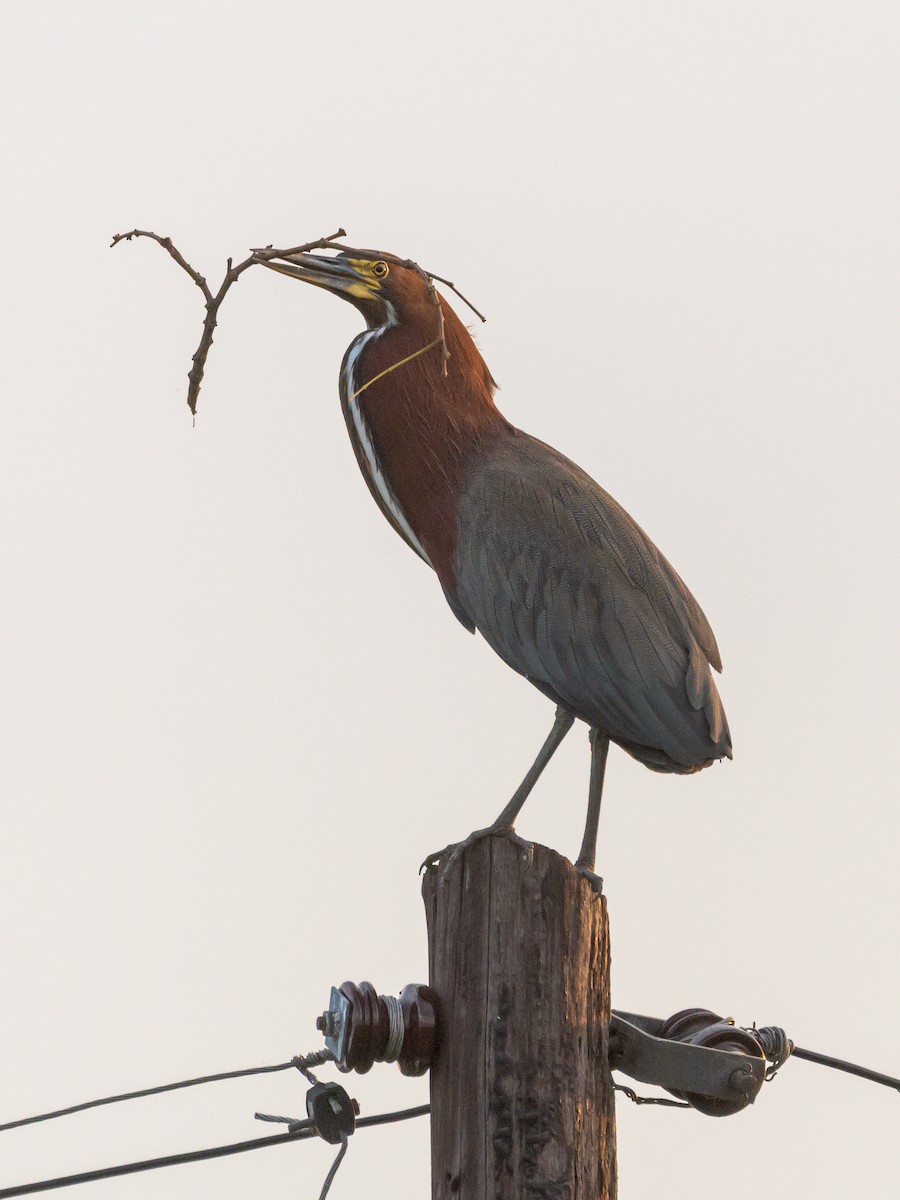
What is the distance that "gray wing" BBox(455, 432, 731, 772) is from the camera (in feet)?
14.4

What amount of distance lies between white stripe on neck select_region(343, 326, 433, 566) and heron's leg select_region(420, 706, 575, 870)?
2.38ft

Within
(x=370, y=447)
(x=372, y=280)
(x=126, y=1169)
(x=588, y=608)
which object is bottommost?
(x=126, y=1169)

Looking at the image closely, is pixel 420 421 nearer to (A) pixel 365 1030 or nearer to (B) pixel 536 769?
(B) pixel 536 769

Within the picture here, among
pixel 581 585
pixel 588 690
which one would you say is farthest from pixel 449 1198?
pixel 581 585

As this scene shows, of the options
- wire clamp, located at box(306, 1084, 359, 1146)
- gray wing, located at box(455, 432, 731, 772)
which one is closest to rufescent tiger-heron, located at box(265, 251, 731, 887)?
gray wing, located at box(455, 432, 731, 772)

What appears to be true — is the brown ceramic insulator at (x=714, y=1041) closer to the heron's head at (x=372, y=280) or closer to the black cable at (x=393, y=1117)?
the black cable at (x=393, y=1117)

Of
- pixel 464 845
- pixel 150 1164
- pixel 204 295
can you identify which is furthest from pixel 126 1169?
pixel 204 295

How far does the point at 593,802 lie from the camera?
4.46m

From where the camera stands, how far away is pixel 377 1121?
4.04 metres

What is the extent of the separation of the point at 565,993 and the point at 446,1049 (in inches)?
12.7

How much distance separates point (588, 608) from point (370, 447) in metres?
0.92

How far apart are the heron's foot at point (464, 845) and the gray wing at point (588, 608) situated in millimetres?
660

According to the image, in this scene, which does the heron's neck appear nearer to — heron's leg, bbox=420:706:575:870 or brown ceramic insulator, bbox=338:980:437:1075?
heron's leg, bbox=420:706:575:870

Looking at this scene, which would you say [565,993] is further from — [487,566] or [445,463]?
[445,463]
